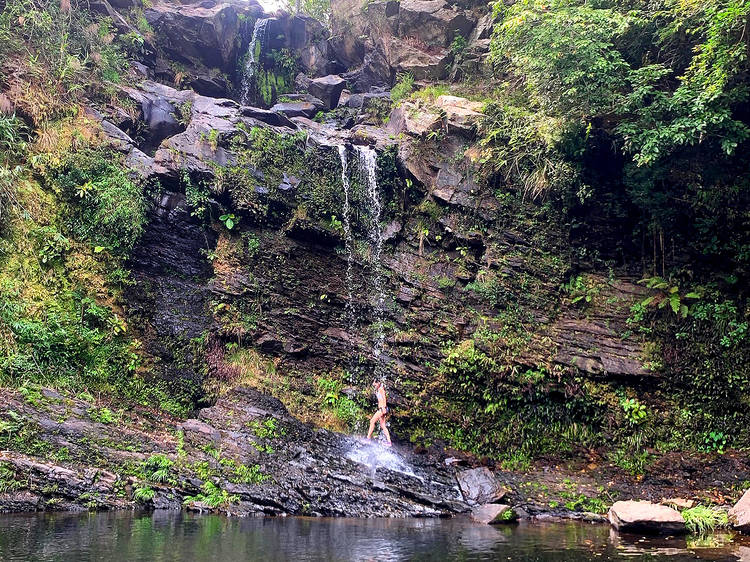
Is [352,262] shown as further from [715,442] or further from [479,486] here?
[715,442]

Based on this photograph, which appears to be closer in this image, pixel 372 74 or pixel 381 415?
pixel 381 415

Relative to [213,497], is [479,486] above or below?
below

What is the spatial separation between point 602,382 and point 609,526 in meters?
3.89

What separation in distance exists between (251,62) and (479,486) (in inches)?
759

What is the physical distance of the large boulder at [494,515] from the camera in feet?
29.3

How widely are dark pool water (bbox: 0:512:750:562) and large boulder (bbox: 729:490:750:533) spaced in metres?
0.65

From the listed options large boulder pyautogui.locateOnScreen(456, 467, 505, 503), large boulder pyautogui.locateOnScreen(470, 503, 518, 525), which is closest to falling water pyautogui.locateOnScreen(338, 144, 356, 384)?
large boulder pyautogui.locateOnScreen(456, 467, 505, 503)

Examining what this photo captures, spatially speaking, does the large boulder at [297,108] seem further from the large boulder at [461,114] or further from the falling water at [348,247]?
the large boulder at [461,114]

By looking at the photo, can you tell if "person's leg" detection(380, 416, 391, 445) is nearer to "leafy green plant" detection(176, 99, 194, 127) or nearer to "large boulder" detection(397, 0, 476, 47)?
"leafy green plant" detection(176, 99, 194, 127)

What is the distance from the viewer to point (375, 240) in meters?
15.5

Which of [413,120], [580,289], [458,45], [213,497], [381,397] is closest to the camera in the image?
[213,497]

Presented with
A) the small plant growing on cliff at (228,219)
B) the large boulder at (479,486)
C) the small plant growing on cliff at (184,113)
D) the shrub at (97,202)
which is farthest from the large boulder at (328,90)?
the large boulder at (479,486)

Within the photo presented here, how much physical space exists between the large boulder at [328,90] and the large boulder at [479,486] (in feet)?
51.6

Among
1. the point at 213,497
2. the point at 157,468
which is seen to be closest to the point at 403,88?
the point at 157,468
